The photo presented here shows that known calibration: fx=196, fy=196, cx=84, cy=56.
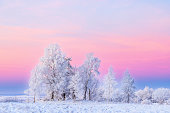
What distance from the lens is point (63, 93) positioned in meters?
46.5

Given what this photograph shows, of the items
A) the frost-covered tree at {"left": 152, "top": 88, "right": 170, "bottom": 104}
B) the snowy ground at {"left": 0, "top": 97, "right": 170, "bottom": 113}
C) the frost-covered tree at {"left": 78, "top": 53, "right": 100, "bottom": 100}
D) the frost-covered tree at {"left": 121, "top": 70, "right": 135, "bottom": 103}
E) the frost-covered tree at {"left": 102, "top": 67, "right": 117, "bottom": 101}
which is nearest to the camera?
the snowy ground at {"left": 0, "top": 97, "right": 170, "bottom": 113}

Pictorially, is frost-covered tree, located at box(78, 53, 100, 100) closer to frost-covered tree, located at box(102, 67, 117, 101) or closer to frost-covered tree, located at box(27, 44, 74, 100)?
frost-covered tree, located at box(27, 44, 74, 100)

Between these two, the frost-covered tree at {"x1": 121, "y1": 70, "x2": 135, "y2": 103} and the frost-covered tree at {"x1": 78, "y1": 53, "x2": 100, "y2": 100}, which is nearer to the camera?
the frost-covered tree at {"x1": 78, "y1": 53, "x2": 100, "y2": 100}

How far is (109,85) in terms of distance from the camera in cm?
5625

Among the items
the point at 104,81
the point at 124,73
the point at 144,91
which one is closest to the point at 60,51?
the point at 104,81

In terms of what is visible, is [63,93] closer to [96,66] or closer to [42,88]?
[42,88]

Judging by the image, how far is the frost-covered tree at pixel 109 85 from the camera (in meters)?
55.7

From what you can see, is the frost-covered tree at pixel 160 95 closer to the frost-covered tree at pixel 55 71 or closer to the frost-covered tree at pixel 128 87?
the frost-covered tree at pixel 128 87

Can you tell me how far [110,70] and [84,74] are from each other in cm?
1100

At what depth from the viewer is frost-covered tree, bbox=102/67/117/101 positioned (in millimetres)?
55662

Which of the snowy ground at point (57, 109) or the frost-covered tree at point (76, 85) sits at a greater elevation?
the frost-covered tree at point (76, 85)

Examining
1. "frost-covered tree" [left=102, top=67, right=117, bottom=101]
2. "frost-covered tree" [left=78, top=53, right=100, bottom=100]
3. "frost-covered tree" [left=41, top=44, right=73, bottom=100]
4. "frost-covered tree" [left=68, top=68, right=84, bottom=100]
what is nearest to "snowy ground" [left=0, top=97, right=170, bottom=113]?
"frost-covered tree" [left=41, top=44, right=73, bottom=100]

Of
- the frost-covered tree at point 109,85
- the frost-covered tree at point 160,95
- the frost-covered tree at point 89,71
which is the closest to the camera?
the frost-covered tree at point 89,71

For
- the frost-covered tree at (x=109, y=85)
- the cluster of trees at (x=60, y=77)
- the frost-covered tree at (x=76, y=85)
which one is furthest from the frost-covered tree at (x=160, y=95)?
the frost-covered tree at (x=76, y=85)
